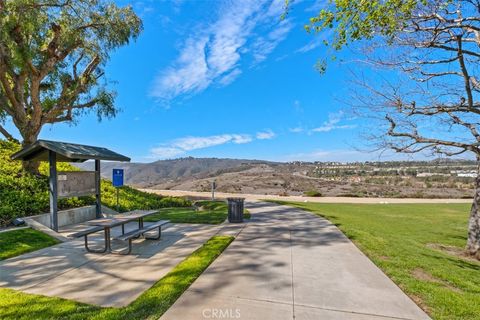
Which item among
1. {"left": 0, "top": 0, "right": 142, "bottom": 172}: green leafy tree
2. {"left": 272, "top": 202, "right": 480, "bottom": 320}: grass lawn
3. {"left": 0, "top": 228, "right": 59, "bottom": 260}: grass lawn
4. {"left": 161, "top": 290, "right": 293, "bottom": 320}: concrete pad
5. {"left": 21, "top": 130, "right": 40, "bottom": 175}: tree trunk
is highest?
{"left": 0, "top": 0, "right": 142, "bottom": 172}: green leafy tree

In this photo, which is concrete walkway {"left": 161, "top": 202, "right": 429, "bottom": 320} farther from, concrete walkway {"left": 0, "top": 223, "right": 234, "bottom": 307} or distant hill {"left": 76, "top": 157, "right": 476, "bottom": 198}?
distant hill {"left": 76, "top": 157, "right": 476, "bottom": 198}

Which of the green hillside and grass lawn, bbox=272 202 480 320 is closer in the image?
grass lawn, bbox=272 202 480 320

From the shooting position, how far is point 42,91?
546 inches

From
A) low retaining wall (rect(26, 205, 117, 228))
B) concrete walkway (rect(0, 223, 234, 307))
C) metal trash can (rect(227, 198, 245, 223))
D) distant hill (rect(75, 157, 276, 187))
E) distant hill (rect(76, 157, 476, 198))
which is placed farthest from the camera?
distant hill (rect(75, 157, 276, 187))

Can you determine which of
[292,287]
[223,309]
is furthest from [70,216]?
[292,287]

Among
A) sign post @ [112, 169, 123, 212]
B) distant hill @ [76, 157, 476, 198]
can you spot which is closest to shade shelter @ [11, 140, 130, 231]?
sign post @ [112, 169, 123, 212]

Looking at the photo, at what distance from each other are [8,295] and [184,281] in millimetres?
2246

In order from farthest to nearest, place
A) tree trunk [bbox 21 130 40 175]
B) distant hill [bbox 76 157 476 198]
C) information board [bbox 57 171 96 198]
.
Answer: distant hill [bbox 76 157 476 198] → tree trunk [bbox 21 130 40 175] → information board [bbox 57 171 96 198]

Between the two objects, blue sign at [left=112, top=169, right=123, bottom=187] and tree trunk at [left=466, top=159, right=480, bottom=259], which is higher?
blue sign at [left=112, top=169, right=123, bottom=187]

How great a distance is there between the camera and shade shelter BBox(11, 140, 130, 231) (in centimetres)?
679

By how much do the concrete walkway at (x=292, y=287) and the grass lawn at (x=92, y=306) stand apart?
0.49 ft

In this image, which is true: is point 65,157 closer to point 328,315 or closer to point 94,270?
point 94,270

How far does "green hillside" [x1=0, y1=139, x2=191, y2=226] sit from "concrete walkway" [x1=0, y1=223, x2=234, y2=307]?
3087 mm

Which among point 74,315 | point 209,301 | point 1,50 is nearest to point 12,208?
point 1,50
